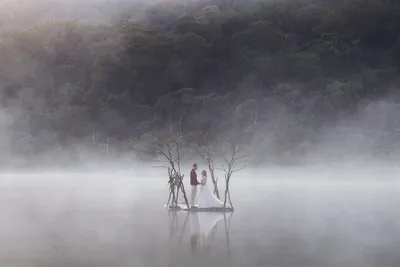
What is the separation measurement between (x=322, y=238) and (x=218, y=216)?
368 centimetres

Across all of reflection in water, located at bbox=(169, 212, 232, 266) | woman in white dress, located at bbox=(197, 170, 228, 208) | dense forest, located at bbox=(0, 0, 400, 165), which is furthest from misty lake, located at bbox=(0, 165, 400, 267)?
dense forest, located at bbox=(0, 0, 400, 165)

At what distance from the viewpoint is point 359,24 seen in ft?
187

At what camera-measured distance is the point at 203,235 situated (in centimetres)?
1055

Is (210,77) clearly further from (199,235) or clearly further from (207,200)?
(199,235)

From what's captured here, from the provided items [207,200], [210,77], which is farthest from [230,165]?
[210,77]

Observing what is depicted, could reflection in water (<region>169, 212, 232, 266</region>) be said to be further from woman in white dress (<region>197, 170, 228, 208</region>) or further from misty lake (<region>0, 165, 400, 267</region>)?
woman in white dress (<region>197, 170, 228, 208</region>)

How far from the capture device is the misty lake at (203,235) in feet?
27.4

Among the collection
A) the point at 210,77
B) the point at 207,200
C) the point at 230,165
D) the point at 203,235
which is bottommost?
the point at 203,235

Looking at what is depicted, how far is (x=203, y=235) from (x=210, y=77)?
4390 cm

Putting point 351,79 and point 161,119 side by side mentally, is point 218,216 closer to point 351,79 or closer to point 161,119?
point 161,119

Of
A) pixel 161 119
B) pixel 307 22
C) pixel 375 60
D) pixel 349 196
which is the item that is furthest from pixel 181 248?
pixel 307 22

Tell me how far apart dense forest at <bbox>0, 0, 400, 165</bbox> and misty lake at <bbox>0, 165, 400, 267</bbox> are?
2377cm

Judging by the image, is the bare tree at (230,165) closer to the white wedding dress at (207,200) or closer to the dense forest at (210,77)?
the white wedding dress at (207,200)

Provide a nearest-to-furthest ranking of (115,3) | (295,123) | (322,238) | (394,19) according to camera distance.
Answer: (322,238)
(295,123)
(394,19)
(115,3)
